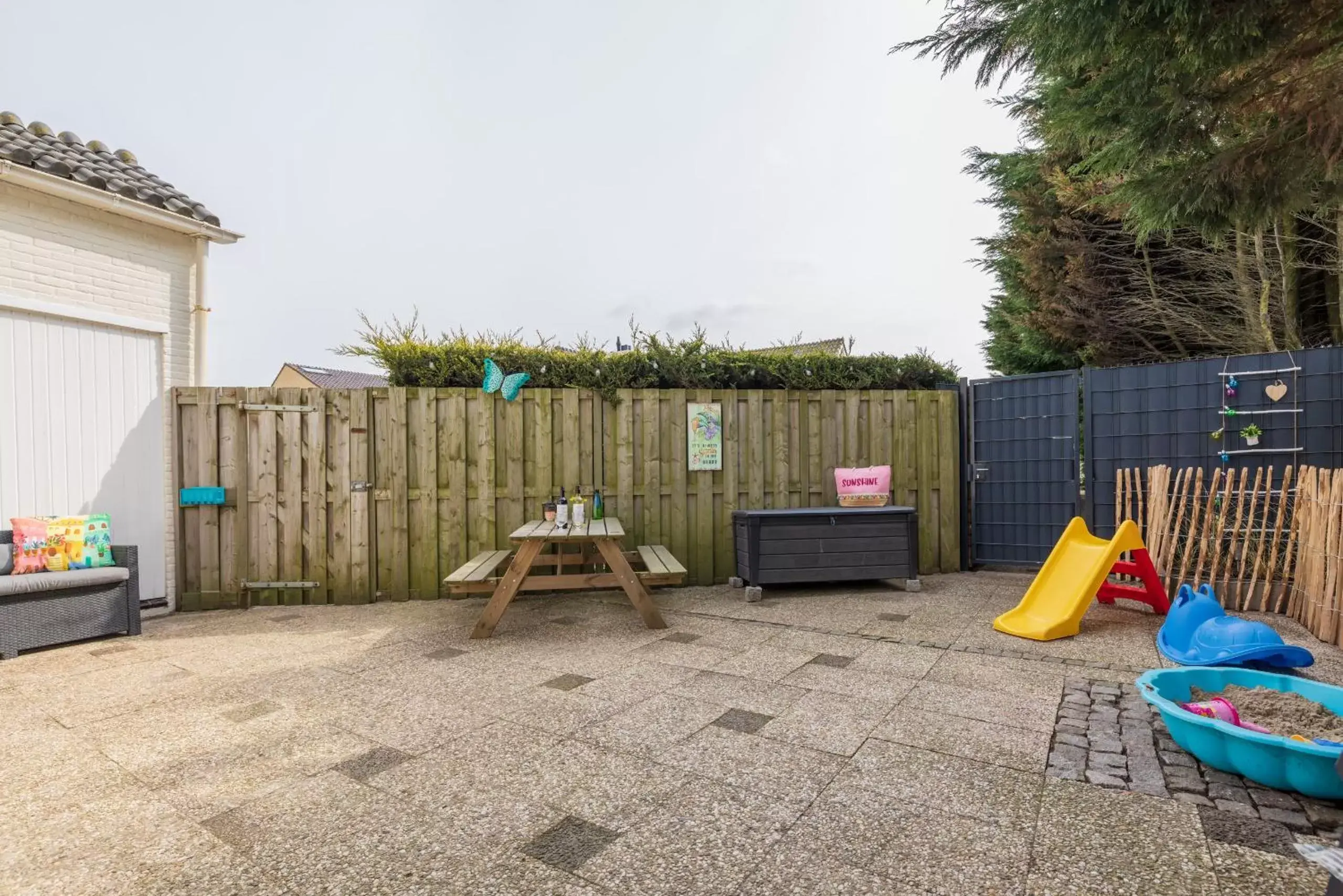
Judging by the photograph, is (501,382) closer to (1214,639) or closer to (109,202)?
(109,202)

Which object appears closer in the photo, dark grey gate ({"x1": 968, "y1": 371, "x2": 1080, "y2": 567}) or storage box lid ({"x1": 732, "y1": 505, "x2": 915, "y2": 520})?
storage box lid ({"x1": 732, "y1": 505, "x2": 915, "y2": 520})

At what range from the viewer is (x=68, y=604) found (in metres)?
4.54

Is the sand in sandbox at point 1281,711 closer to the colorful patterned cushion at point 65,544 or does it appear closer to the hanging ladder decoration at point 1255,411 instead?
the hanging ladder decoration at point 1255,411

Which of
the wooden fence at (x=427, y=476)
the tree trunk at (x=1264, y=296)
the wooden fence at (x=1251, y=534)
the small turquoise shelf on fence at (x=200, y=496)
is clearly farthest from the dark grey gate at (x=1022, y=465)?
the small turquoise shelf on fence at (x=200, y=496)

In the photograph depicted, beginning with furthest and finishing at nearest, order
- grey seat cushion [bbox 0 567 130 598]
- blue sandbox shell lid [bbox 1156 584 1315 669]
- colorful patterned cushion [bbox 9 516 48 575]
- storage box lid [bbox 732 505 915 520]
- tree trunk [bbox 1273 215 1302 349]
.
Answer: tree trunk [bbox 1273 215 1302 349] → storage box lid [bbox 732 505 915 520] → colorful patterned cushion [bbox 9 516 48 575] → grey seat cushion [bbox 0 567 130 598] → blue sandbox shell lid [bbox 1156 584 1315 669]

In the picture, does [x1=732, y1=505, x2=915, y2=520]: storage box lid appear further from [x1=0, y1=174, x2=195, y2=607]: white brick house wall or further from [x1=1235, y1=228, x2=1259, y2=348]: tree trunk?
[x1=1235, y1=228, x2=1259, y2=348]: tree trunk

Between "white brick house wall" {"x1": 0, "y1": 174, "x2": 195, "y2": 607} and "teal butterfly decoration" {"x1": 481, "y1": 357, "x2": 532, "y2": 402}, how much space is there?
2.73 metres

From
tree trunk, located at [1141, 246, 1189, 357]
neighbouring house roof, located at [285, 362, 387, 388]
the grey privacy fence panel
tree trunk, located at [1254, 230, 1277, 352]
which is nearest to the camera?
the grey privacy fence panel

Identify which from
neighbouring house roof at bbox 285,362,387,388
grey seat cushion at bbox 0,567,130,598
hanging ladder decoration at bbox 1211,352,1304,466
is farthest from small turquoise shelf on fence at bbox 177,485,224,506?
neighbouring house roof at bbox 285,362,387,388

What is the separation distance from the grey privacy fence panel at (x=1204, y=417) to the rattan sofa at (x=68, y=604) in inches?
327

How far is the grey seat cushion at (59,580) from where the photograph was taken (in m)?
4.24

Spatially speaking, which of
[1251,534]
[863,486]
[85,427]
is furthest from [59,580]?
[1251,534]

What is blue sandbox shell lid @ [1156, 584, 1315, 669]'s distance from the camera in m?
3.34

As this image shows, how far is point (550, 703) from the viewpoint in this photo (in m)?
3.24
